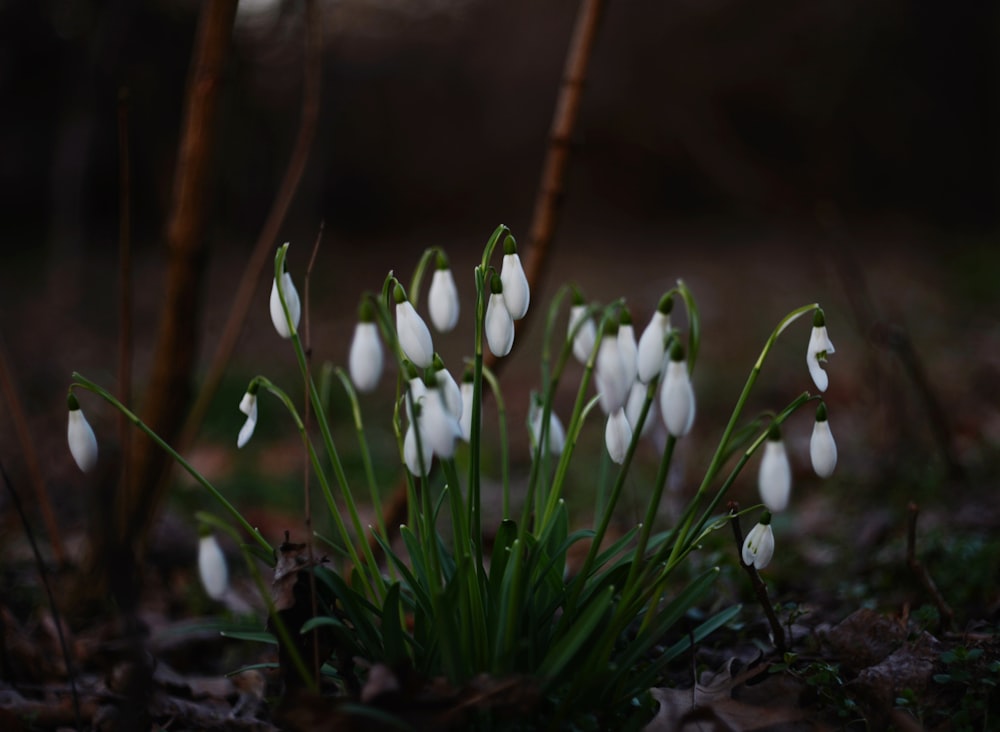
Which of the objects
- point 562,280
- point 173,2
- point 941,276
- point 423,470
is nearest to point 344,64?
point 173,2

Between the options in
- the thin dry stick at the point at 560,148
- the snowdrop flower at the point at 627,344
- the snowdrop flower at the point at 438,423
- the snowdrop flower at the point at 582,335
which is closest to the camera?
the snowdrop flower at the point at 438,423

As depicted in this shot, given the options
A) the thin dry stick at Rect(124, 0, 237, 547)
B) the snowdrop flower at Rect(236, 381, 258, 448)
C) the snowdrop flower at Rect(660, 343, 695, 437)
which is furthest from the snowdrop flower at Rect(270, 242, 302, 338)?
the thin dry stick at Rect(124, 0, 237, 547)

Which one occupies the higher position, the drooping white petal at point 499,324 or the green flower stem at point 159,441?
the drooping white petal at point 499,324

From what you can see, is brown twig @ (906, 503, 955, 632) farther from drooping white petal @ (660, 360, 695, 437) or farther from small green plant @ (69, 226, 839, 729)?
drooping white petal @ (660, 360, 695, 437)

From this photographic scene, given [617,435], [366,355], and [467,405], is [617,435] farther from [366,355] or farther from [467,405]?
[366,355]

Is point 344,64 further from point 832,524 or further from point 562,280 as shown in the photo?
point 832,524

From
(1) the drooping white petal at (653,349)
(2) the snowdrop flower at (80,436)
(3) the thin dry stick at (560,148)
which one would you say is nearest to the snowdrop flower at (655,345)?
(1) the drooping white petal at (653,349)

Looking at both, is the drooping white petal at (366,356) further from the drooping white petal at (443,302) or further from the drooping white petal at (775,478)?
the drooping white petal at (775,478)
